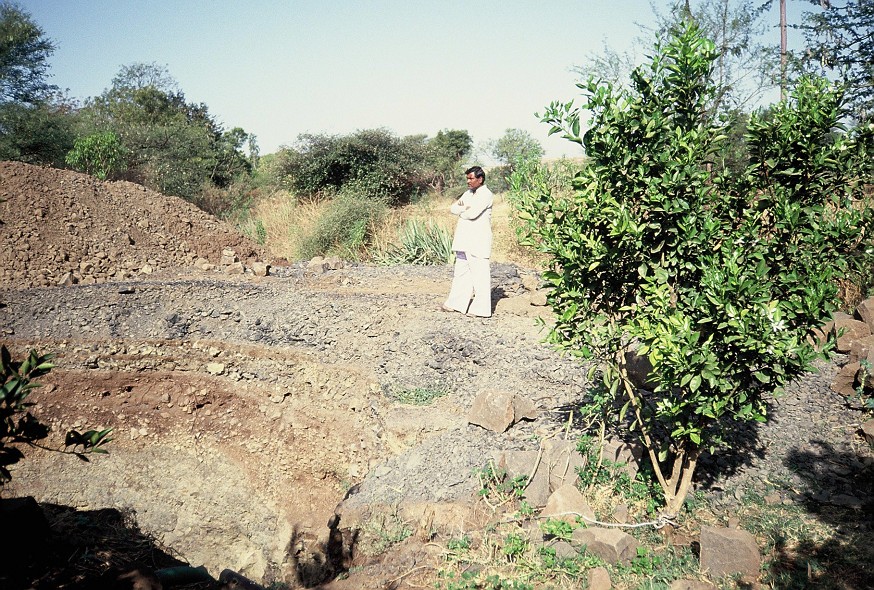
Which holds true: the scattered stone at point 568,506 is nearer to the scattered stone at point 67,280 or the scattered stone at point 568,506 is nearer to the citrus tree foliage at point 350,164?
the scattered stone at point 67,280

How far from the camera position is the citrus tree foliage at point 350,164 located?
17.7m

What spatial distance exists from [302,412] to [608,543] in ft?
14.4

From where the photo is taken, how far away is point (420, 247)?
12.5 m

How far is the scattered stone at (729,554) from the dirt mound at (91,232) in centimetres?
1090

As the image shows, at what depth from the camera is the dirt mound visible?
11.2 meters

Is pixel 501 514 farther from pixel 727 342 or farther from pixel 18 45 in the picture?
pixel 18 45

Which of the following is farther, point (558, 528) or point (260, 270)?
point (260, 270)

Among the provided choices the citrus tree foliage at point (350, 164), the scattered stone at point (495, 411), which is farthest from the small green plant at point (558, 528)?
the citrus tree foliage at point (350, 164)

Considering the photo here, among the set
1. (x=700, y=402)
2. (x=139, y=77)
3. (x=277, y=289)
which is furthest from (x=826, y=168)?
(x=139, y=77)

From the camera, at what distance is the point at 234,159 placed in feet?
74.0

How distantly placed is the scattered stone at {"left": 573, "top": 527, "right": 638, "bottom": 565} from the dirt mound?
10323 mm

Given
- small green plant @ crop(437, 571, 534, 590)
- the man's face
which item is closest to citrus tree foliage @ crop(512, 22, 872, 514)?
small green plant @ crop(437, 571, 534, 590)


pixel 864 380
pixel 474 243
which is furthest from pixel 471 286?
pixel 864 380

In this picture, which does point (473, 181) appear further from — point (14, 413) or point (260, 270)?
point (14, 413)
